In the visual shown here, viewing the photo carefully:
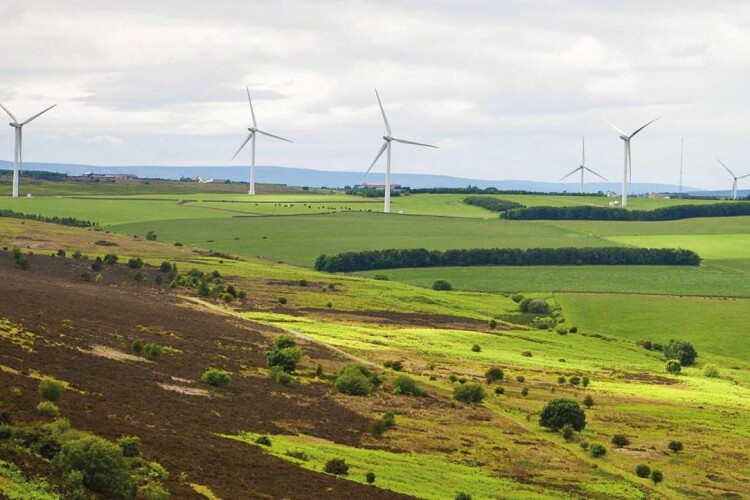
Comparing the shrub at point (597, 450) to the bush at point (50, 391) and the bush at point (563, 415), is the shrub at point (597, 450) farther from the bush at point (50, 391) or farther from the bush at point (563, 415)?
the bush at point (50, 391)

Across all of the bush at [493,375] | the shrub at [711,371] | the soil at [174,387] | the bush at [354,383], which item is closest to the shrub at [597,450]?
the soil at [174,387]

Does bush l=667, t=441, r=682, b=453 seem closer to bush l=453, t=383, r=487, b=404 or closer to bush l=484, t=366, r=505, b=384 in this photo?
bush l=453, t=383, r=487, b=404

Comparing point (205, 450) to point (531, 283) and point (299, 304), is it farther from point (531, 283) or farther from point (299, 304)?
point (531, 283)

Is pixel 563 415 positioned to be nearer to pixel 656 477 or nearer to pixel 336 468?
pixel 656 477

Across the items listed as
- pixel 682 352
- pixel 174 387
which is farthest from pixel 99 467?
pixel 682 352

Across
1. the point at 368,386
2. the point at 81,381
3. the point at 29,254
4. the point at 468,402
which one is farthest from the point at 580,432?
the point at 29,254

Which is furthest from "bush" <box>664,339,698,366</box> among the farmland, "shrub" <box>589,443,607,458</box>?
"shrub" <box>589,443,607,458</box>
